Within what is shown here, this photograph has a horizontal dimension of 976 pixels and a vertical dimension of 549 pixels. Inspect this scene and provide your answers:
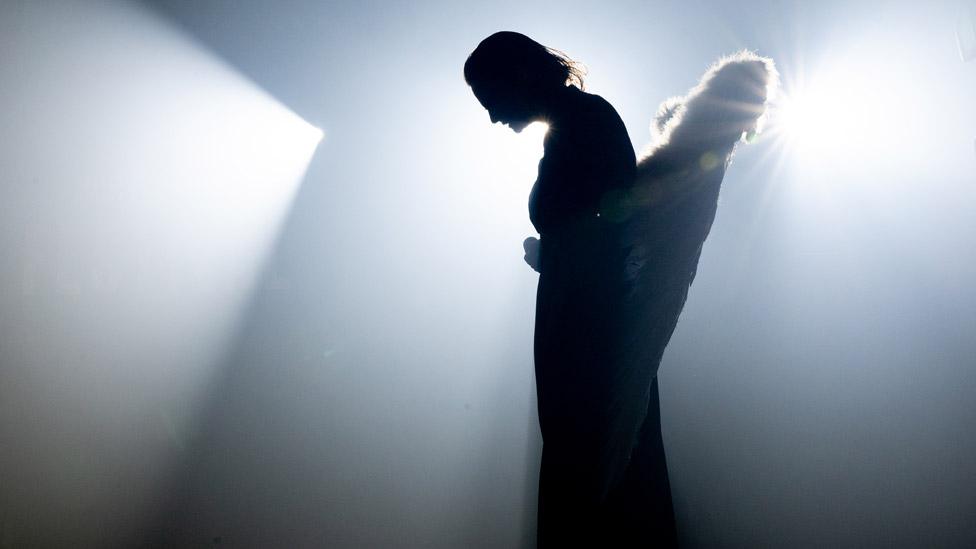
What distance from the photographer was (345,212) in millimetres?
1587

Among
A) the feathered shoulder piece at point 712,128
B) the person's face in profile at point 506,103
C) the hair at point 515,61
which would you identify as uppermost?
the hair at point 515,61

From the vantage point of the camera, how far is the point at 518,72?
0.52 metres

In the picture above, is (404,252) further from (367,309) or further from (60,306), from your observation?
(60,306)

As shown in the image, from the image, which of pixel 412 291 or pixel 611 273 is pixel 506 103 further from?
pixel 412 291

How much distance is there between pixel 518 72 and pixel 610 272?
1.10ft

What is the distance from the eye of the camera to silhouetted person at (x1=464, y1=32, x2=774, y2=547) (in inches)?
15.4

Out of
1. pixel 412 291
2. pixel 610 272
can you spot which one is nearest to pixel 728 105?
pixel 610 272

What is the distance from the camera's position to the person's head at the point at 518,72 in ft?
1.67

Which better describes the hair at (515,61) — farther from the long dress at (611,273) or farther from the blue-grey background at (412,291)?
the blue-grey background at (412,291)

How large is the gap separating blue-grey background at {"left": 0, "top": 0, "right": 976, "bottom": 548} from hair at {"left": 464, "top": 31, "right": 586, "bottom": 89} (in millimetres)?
824

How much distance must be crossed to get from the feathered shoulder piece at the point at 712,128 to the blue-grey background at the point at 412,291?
61 cm

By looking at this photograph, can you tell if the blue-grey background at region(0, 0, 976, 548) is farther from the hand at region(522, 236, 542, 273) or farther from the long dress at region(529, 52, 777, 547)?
the hand at region(522, 236, 542, 273)

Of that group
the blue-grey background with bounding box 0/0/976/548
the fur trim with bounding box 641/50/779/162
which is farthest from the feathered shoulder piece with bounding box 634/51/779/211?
the blue-grey background with bounding box 0/0/976/548

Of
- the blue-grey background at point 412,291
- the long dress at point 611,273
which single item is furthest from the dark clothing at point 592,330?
the blue-grey background at point 412,291
